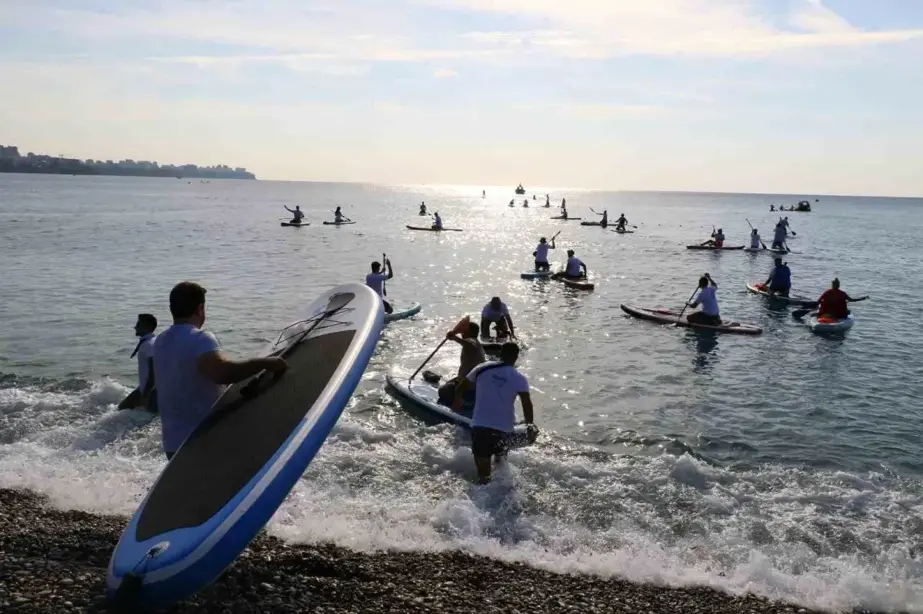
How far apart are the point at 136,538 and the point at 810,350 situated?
19.2 m

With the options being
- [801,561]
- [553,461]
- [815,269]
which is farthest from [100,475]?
[815,269]

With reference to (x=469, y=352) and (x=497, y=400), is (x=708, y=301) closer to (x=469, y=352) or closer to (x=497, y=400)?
(x=469, y=352)

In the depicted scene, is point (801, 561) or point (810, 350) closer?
point (801, 561)

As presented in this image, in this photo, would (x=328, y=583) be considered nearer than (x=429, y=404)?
Yes

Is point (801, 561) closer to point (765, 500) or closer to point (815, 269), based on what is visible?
point (765, 500)

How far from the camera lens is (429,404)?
40.6 feet

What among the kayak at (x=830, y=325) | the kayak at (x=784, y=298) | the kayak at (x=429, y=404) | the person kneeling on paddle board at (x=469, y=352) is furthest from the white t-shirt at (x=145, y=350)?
the kayak at (x=784, y=298)

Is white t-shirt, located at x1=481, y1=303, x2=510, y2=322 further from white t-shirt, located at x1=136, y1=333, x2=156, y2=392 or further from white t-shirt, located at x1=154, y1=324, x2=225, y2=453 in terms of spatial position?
white t-shirt, located at x1=154, y1=324, x2=225, y2=453

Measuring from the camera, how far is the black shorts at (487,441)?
902 cm

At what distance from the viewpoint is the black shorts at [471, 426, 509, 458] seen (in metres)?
9.02

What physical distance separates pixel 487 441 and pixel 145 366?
6499mm

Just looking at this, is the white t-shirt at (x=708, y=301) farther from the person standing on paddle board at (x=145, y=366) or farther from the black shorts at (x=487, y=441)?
the person standing on paddle board at (x=145, y=366)

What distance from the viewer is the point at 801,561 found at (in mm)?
8203

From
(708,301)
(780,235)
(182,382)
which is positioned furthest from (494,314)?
(780,235)
